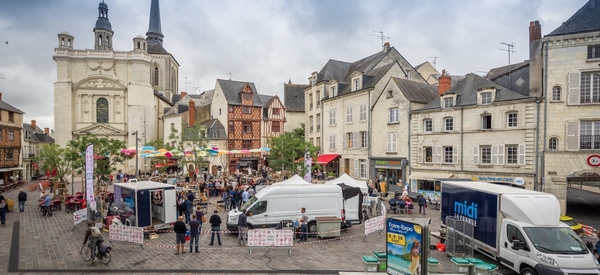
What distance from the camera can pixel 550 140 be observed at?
62.0 feet

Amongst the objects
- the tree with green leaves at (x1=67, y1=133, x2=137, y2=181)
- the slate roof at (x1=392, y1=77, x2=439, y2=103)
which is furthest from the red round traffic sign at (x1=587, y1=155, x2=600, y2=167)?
the tree with green leaves at (x1=67, y1=133, x2=137, y2=181)

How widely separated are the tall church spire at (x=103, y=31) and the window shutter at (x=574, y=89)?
57.8 meters

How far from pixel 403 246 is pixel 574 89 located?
57.3 feet

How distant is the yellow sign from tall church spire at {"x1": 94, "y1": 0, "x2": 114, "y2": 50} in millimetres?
58396

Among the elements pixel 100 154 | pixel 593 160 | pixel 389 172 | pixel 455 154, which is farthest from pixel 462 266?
pixel 100 154

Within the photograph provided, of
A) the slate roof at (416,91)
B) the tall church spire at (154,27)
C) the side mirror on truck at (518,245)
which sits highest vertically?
the tall church spire at (154,27)

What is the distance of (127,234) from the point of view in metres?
11.2

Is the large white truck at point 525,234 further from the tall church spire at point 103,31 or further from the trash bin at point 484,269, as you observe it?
the tall church spire at point 103,31

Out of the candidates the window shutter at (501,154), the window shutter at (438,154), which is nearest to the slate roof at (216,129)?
the window shutter at (438,154)

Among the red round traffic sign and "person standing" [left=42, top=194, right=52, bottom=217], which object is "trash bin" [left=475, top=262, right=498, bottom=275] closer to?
the red round traffic sign

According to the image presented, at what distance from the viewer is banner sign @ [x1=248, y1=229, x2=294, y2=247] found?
35.4 feet

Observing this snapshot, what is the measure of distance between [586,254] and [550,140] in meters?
13.0

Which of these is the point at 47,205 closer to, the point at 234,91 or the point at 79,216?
the point at 79,216

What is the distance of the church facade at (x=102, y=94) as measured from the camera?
137 feet
